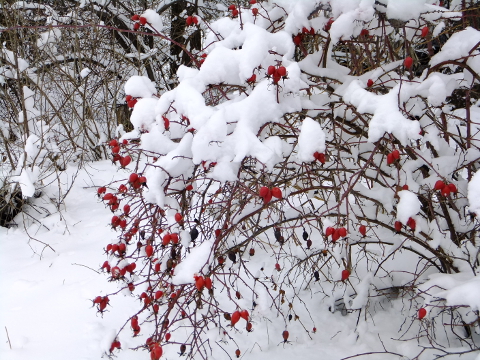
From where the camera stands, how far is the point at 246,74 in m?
1.38

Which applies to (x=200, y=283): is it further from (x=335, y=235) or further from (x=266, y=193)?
(x=335, y=235)

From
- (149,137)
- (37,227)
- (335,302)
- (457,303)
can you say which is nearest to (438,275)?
(457,303)

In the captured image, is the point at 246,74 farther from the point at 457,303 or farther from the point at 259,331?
the point at 259,331

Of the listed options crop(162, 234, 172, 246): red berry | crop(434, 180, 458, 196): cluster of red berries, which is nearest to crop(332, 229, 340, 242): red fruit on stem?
crop(434, 180, 458, 196): cluster of red berries

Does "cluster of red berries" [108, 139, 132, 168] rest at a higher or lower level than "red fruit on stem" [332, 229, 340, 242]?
higher

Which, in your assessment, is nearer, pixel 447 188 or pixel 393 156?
pixel 393 156

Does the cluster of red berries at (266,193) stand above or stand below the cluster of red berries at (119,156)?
below

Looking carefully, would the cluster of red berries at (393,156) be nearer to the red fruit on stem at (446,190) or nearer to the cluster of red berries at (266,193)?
the red fruit on stem at (446,190)

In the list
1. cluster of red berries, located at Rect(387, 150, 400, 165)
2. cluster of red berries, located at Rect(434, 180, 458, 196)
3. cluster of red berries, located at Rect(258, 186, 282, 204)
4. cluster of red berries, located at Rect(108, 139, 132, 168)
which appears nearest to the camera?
cluster of red berries, located at Rect(258, 186, 282, 204)

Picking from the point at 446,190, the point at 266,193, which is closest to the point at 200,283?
the point at 266,193

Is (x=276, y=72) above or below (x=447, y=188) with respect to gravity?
above

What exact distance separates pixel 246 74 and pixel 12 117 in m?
3.85

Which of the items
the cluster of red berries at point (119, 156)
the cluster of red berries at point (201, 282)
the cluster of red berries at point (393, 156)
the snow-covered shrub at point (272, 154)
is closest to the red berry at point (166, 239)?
the snow-covered shrub at point (272, 154)

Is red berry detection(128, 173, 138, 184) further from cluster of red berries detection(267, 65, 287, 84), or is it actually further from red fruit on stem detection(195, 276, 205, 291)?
cluster of red berries detection(267, 65, 287, 84)
